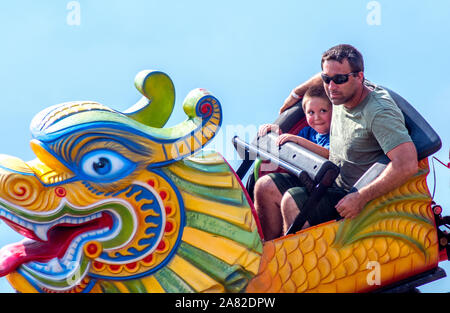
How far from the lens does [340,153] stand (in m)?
5.38

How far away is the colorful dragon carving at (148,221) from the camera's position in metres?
4.73

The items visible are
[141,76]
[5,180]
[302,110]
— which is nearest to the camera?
[5,180]

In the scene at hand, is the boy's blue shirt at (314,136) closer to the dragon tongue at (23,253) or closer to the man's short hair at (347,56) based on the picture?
the man's short hair at (347,56)

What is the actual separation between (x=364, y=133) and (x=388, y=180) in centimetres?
33

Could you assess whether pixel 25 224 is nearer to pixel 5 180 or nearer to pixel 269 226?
pixel 5 180

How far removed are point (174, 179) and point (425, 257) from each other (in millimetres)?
1597

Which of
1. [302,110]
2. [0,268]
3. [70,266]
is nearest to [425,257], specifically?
[302,110]

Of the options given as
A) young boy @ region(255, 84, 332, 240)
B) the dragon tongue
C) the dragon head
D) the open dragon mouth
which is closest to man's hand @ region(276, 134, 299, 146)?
young boy @ region(255, 84, 332, 240)

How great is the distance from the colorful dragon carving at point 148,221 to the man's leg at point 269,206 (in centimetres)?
37

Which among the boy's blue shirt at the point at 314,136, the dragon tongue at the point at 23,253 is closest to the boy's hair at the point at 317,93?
the boy's blue shirt at the point at 314,136

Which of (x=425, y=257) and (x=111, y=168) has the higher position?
(x=111, y=168)

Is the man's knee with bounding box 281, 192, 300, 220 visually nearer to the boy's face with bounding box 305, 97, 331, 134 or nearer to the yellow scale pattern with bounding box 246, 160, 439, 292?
the yellow scale pattern with bounding box 246, 160, 439, 292

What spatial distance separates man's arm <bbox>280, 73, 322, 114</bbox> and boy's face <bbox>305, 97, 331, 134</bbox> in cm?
16

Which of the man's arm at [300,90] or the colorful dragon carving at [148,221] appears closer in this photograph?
the colorful dragon carving at [148,221]
